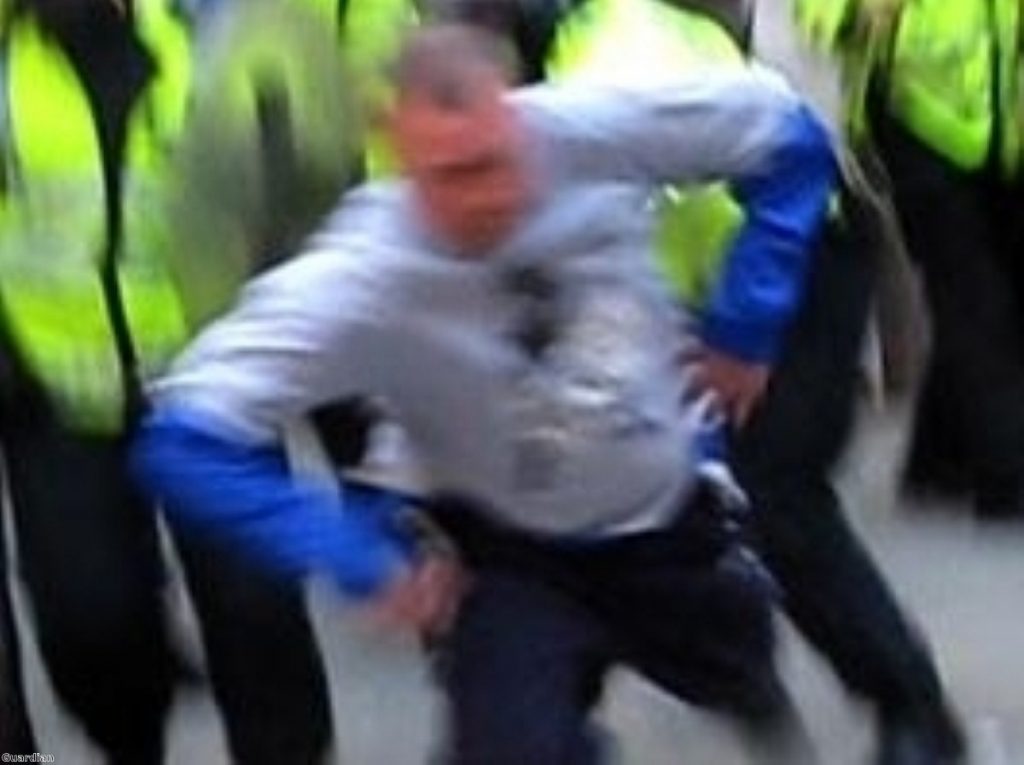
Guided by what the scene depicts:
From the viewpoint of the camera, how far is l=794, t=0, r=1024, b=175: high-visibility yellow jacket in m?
8.22

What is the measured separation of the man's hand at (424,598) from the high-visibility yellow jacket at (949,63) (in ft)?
10.2

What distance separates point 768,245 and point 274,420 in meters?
0.93

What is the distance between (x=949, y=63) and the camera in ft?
27.1

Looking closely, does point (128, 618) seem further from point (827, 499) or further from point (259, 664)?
point (827, 499)

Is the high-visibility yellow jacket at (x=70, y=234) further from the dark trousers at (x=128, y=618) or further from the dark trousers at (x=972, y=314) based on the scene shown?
the dark trousers at (x=972, y=314)

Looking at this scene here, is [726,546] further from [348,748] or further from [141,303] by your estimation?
[348,748]

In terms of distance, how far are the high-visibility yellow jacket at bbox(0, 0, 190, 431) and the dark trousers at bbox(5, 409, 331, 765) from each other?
0.15 m

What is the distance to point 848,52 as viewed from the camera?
8.37m

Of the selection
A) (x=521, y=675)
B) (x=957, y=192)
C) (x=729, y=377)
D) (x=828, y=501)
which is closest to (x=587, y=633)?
(x=521, y=675)

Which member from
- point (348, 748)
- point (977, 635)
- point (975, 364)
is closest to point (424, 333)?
point (348, 748)

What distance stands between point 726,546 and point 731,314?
0.35m

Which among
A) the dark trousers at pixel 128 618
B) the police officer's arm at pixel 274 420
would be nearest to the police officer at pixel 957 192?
the dark trousers at pixel 128 618

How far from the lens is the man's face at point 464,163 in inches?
201

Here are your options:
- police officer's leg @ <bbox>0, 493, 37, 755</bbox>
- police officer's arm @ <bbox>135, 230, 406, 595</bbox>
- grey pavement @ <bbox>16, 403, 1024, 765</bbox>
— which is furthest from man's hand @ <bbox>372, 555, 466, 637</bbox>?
police officer's leg @ <bbox>0, 493, 37, 755</bbox>
